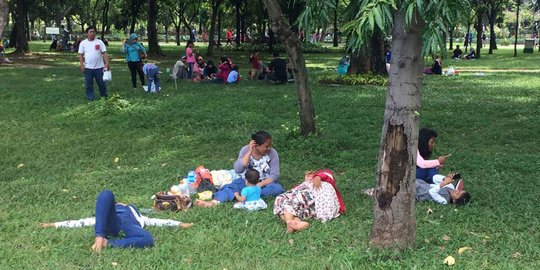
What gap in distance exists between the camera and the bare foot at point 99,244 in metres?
4.14

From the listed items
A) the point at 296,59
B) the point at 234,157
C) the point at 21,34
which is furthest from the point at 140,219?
the point at 21,34

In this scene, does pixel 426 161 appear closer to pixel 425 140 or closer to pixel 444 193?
pixel 425 140

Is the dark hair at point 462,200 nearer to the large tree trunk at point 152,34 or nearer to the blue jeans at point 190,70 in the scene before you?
the blue jeans at point 190,70

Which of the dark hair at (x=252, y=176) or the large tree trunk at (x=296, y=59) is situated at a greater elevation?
the large tree trunk at (x=296, y=59)

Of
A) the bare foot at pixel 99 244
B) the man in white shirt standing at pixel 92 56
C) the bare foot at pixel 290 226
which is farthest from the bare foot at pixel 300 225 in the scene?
the man in white shirt standing at pixel 92 56

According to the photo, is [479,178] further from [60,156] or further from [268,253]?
[60,156]

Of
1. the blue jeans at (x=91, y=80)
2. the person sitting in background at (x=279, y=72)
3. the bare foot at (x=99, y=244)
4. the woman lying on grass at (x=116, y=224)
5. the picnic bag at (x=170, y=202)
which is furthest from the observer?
the person sitting in background at (x=279, y=72)

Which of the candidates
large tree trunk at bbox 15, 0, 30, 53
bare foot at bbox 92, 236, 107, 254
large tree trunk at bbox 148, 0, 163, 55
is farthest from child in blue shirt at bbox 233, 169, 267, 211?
large tree trunk at bbox 15, 0, 30, 53

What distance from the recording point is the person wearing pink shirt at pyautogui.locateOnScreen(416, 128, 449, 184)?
18.6 feet

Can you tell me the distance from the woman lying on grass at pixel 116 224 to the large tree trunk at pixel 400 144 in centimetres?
171

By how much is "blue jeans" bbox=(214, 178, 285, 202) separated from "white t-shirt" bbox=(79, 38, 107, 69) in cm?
681

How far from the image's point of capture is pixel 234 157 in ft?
25.0

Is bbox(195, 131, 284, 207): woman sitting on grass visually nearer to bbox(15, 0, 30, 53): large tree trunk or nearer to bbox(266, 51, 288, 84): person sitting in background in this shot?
bbox(266, 51, 288, 84): person sitting in background

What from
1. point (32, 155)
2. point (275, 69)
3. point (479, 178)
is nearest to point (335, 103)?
point (275, 69)
